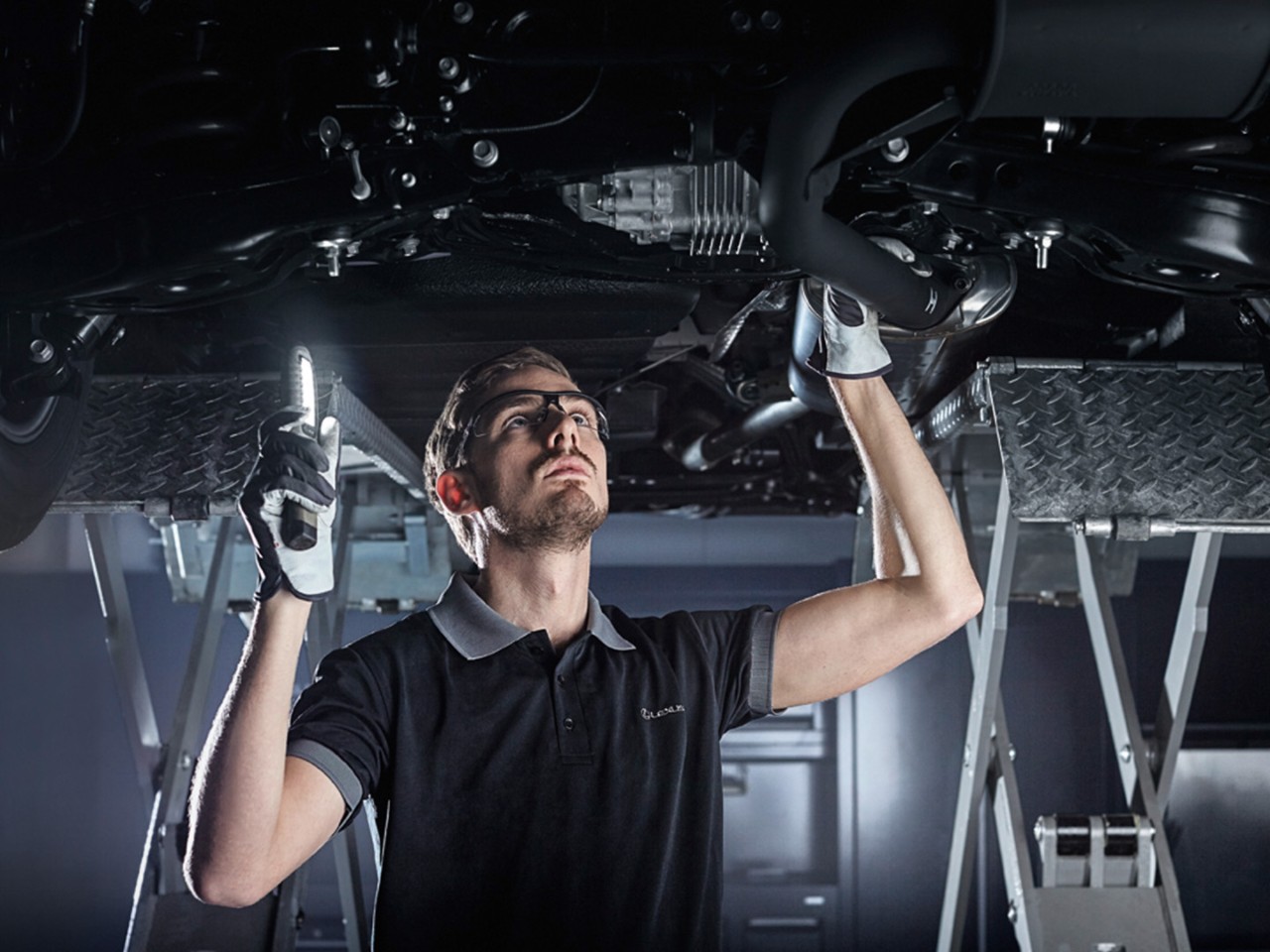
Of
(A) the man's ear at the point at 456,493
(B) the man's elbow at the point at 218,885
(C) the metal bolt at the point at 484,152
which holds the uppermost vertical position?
(C) the metal bolt at the point at 484,152

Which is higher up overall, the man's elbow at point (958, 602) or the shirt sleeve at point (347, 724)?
the man's elbow at point (958, 602)

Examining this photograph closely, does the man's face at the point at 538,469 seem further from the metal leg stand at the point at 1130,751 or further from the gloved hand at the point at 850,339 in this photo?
the metal leg stand at the point at 1130,751

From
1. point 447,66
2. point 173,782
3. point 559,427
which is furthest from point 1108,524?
point 173,782

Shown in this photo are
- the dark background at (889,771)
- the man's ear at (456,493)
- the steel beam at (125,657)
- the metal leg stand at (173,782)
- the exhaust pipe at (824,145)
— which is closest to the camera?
the exhaust pipe at (824,145)

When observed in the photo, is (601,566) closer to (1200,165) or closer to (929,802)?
(929,802)

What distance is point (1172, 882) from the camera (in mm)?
2865

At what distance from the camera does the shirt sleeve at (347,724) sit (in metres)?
1.80

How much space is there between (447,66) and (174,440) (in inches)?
50.2

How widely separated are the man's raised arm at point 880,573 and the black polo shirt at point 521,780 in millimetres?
197

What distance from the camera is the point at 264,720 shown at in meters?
1.59

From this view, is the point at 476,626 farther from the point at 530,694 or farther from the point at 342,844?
the point at 342,844

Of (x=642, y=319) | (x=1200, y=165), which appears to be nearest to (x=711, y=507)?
(x=642, y=319)

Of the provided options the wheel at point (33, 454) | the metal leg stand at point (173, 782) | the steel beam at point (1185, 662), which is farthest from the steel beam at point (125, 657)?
the steel beam at point (1185, 662)

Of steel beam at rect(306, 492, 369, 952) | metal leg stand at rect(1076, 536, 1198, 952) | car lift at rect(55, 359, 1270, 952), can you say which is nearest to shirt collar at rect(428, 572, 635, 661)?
car lift at rect(55, 359, 1270, 952)
